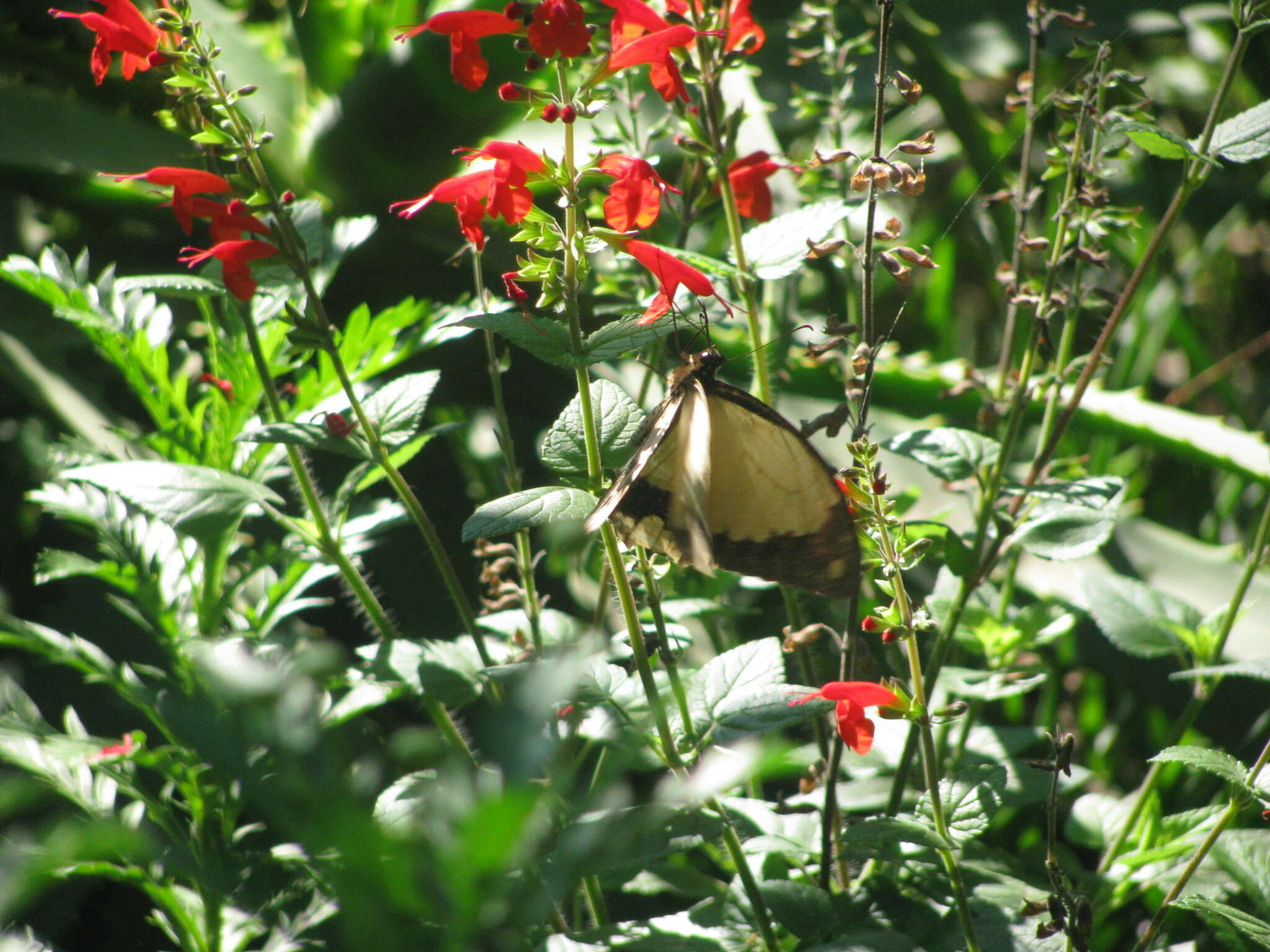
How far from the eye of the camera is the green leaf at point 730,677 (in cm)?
44

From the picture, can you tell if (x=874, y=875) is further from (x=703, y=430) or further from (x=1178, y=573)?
(x=1178, y=573)

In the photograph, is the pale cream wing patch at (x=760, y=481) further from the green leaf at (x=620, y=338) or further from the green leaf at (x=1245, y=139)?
the green leaf at (x=1245, y=139)

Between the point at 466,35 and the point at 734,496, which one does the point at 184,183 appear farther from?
the point at 734,496

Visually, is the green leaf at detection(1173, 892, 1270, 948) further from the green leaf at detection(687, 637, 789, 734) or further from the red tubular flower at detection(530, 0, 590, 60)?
the red tubular flower at detection(530, 0, 590, 60)

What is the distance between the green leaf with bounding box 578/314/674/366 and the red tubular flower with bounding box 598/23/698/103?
0.11 meters

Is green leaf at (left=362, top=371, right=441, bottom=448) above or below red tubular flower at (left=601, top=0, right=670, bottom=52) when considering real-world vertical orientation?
below

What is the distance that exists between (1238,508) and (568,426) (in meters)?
1.26

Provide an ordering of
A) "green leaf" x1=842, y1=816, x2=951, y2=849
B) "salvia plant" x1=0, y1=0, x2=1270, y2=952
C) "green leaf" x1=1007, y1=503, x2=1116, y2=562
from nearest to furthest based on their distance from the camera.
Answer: "salvia plant" x1=0, y1=0, x2=1270, y2=952 → "green leaf" x1=842, y1=816, x2=951, y2=849 → "green leaf" x1=1007, y1=503, x2=1116, y2=562

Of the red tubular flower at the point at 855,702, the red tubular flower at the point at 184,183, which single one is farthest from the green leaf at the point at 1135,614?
the red tubular flower at the point at 184,183

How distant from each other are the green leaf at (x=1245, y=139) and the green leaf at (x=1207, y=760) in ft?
0.95

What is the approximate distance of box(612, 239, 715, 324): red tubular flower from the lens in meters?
0.41

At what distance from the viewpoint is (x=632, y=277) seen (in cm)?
63

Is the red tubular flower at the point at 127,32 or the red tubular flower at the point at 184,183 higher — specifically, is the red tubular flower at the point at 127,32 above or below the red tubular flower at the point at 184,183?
above

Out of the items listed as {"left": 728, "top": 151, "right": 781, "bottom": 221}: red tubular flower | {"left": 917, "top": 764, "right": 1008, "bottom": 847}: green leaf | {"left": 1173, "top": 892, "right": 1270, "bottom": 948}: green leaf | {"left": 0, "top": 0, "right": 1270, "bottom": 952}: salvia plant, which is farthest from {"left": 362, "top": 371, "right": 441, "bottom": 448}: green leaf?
{"left": 1173, "top": 892, "right": 1270, "bottom": 948}: green leaf
